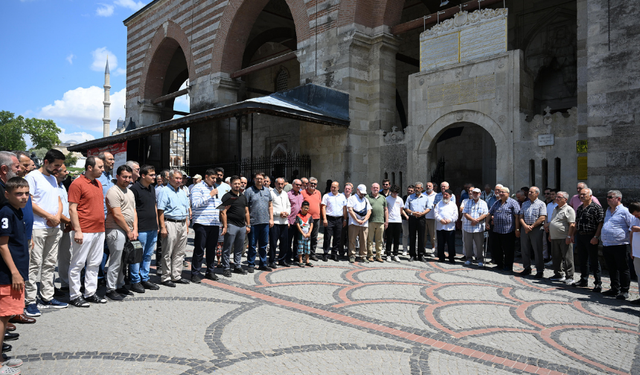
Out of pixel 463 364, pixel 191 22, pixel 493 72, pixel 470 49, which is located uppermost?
pixel 191 22

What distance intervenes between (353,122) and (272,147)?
9.62 metres

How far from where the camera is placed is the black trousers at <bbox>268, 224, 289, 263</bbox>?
7520 millimetres

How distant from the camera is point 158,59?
2181 centimetres

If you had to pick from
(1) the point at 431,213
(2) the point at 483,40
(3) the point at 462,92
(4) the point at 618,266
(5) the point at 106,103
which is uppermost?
(5) the point at 106,103

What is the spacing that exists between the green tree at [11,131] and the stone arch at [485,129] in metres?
48.8

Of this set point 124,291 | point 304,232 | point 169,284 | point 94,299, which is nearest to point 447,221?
point 304,232

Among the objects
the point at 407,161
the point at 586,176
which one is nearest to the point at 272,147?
the point at 407,161

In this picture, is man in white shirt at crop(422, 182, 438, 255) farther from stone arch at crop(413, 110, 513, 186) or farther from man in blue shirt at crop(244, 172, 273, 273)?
man in blue shirt at crop(244, 172, 273, 273)

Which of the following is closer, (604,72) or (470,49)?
(604,72)

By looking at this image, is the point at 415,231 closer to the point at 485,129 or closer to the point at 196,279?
the point at 485,129

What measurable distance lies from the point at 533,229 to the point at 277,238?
4.46m

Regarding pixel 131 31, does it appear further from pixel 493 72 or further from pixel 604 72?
pixel 604 72

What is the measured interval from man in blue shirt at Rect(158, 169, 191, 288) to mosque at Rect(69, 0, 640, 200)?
5.66 m

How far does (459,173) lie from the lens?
17.7 m
